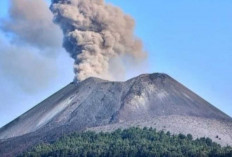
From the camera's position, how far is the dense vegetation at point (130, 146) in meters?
95.1

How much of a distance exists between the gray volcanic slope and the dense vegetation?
3.67 metres

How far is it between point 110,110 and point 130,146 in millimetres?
20532

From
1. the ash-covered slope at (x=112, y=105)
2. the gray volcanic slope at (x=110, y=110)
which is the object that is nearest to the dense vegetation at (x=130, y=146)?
the gray volcanic slope at (x=110, y=110)

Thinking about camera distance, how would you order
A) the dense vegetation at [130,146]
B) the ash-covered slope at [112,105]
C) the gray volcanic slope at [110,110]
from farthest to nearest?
1. the ash-covered slope at [112,105]
2. the gray volcanic slope at [110,110]
3. the dense vegetation at [130,146]

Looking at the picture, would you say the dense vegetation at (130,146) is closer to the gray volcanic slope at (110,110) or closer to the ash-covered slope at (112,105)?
the gray volcanic slope at (110,110)

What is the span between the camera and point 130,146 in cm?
9988

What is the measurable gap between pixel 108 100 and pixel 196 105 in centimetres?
1222

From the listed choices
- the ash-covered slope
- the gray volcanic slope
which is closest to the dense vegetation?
the gray volcanic slope

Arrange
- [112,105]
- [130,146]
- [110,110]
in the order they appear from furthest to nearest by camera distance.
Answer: [112,105], [110,110], [130,146]

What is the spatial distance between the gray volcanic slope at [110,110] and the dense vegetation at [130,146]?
3.67 meters

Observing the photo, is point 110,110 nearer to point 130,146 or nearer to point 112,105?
point 112,105

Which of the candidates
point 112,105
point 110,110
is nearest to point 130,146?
point 110,110

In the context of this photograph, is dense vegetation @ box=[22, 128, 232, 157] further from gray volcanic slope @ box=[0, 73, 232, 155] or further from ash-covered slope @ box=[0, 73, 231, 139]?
ash-covered slope @ box=[0, 73, 231, 139]

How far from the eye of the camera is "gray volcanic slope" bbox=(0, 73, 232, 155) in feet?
368
